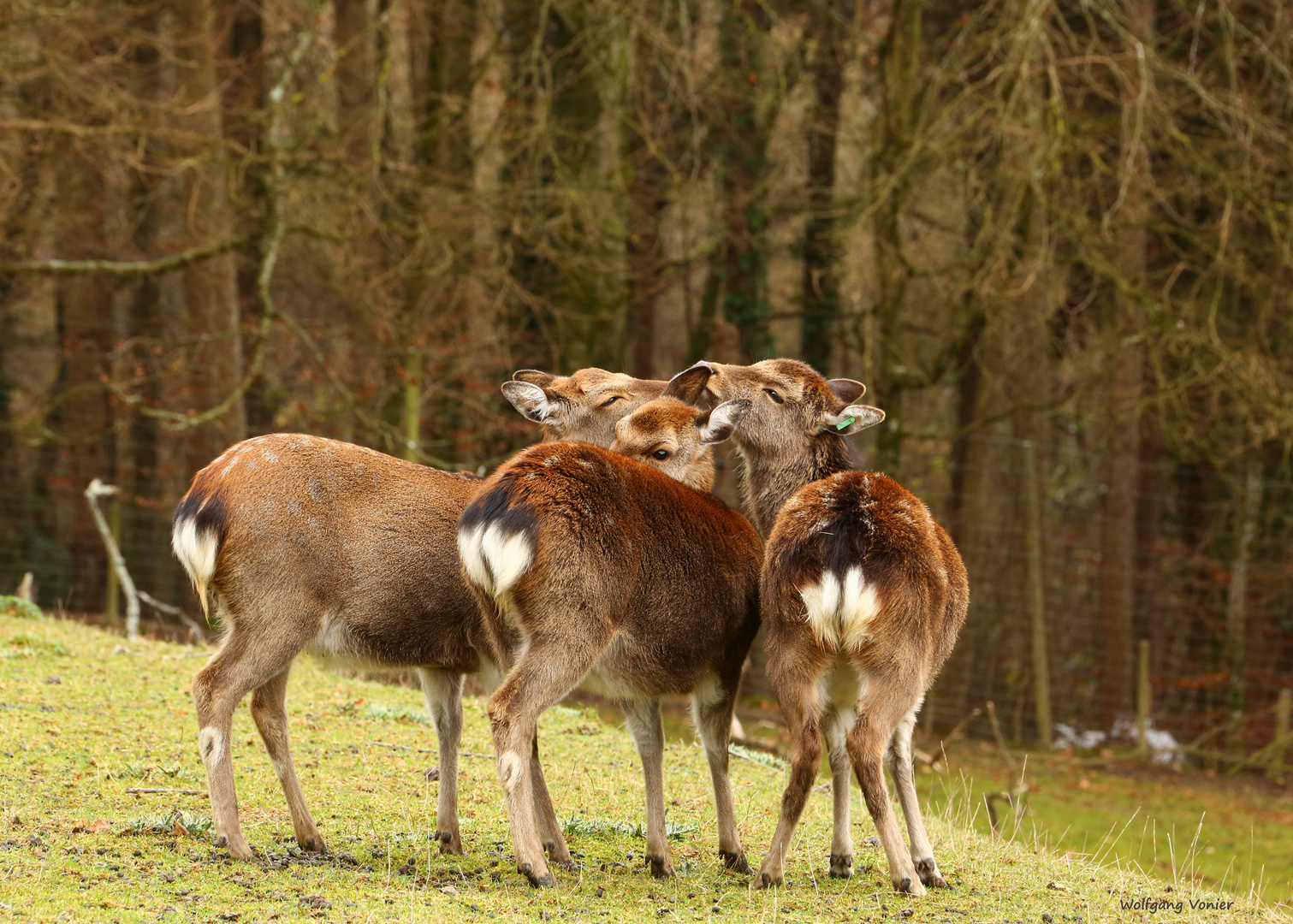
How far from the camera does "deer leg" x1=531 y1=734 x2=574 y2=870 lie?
4867mm

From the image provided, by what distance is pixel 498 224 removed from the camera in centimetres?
1312

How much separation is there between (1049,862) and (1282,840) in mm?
5439

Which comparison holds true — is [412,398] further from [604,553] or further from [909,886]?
[909,886]

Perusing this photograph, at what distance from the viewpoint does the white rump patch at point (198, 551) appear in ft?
15.0

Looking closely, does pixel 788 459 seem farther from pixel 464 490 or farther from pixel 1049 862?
pixel 1049 862

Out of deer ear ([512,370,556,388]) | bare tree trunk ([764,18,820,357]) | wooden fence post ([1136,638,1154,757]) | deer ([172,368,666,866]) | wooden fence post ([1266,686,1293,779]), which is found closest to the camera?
deer ([172,368,666,866])

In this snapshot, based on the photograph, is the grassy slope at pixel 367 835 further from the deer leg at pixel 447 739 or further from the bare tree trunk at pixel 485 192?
the bare tree trunk at pixel 485 192

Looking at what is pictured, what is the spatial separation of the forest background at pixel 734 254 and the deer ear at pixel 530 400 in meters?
6.30

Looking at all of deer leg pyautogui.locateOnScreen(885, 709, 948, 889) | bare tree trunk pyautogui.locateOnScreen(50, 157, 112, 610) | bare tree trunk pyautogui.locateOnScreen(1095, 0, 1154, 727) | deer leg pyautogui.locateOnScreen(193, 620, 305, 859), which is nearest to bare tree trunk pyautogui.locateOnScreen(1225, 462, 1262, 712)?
bare tree trunk pyautogui.locateOnScreen(1095, 0, 1154, 727)

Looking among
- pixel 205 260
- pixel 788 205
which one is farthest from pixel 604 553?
pixel 788 205

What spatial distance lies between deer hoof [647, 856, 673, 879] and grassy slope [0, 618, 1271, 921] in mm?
75

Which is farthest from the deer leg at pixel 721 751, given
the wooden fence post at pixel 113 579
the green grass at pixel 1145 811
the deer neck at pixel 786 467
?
the wooden fence post at pixel 113 579

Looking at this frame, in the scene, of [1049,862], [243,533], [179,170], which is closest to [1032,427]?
[179,170]

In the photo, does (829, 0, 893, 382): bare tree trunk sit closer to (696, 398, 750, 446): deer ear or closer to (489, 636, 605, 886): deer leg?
(696, 398, 750, 446): deer ear
